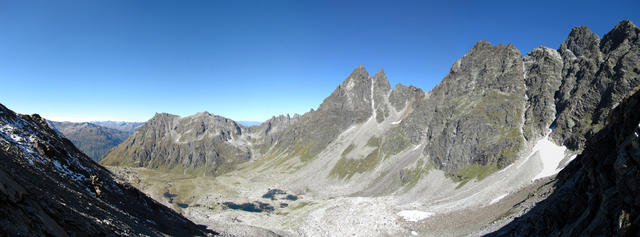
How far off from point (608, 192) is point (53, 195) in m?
44.0

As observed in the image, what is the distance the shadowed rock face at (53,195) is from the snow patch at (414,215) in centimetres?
5799

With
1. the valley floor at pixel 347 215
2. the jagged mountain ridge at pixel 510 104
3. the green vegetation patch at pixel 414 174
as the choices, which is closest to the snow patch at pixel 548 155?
the jagged mountain ridge at pixel 510 104

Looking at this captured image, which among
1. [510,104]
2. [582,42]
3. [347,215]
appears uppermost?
[582,42]

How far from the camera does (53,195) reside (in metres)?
22.3

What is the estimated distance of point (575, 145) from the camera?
274 feet

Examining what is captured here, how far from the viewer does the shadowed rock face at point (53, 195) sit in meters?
14.2

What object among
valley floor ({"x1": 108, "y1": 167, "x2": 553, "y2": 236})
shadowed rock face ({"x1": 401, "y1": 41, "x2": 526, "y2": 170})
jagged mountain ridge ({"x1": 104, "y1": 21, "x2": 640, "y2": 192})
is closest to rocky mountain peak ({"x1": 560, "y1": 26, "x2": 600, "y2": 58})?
jagged mountain ridge ({"x1": 104, "y1": 21, "x2": 640, "y2": 192})

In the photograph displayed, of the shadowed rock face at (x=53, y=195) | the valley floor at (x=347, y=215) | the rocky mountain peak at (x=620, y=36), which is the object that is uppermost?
the rocky mountain peak at (x=620, y=36)

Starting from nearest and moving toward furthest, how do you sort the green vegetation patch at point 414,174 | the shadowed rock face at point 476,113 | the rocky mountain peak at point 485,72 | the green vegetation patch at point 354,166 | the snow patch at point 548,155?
the snow patch at point 548,155 < the shadowed rock face at point 476,113 < the green vegetation patch at point 414,174 < the rocky mountain peak at point 485,72 < the green vegetation patch at point 354,166

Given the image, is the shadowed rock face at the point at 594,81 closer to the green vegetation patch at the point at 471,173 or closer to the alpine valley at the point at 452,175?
the alpine valley at the point at 452,175

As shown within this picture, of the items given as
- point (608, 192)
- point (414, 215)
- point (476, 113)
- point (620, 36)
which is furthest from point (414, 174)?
point (608, 192)

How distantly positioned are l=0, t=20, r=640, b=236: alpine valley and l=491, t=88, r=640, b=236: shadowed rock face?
130 mm

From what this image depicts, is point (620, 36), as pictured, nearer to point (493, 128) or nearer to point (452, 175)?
point (493, 128)

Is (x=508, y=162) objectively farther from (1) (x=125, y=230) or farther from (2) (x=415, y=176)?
(1) (x=125, y=230)
